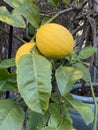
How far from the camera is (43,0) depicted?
1558 millimetres

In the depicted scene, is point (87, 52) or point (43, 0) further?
point (43, 0)

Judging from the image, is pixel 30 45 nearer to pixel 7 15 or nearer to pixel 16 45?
pixel 7 15

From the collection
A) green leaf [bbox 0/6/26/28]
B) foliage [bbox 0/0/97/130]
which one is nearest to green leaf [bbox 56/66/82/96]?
foliage [bbox 0/0/97/130]

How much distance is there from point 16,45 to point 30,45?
30.3 inches

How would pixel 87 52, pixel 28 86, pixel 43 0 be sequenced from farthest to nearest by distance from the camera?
pixel 43 0, pixel 87 52, pixel 28 86

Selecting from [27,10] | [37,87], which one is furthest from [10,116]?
[27,10]

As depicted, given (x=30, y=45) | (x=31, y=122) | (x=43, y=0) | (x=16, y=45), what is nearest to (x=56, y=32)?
(x=30, y=45)

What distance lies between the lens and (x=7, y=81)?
21.7 inches

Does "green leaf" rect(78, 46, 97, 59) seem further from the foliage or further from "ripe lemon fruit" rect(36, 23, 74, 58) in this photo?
"ripe lemon fruit" rect(36, 23, 74, 58)

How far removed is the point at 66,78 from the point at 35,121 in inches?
3.7

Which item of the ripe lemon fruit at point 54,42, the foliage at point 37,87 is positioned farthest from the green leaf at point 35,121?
the ripe lemon fruit at point 54,42

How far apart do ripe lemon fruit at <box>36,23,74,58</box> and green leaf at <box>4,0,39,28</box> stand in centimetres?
6

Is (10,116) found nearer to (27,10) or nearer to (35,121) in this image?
(35,121)

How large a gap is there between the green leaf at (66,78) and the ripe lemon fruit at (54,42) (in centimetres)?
3
